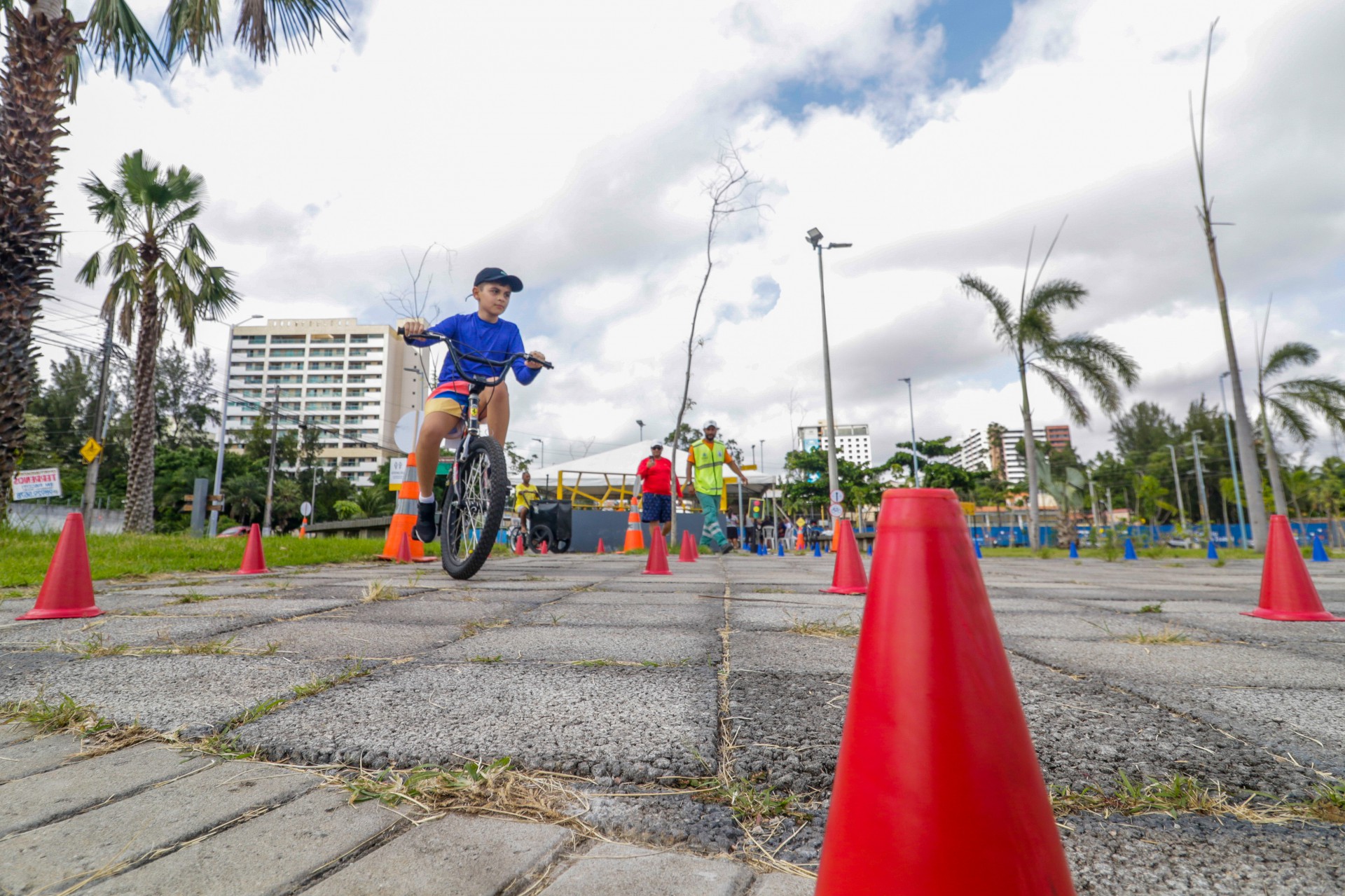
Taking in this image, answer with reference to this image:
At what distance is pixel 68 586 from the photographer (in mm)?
3080

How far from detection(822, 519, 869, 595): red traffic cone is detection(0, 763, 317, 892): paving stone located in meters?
3.84

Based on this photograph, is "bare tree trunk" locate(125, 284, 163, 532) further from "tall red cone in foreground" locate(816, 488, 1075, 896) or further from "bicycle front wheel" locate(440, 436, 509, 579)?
"tall red cone in foreground" locate(816, 488, 1075, 896)

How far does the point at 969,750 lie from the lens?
791 millimetres

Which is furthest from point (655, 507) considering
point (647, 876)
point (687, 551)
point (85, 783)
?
point (647, 876)

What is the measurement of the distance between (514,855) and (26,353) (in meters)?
9.91

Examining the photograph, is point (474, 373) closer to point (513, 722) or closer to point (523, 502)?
point (513, 722)

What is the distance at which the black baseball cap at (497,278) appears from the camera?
4.95m

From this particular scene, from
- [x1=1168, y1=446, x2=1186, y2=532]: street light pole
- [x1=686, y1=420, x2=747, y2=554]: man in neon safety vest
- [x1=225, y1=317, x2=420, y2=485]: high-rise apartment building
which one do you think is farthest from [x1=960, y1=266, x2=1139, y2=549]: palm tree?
[x1=225, y1=317, x2=420, y2=485]: high-rise apartment building

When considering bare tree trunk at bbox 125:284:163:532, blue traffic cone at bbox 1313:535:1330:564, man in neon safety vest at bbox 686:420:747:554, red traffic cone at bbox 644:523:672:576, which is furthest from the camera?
bare tree trunk at bbox 125:284:163:532

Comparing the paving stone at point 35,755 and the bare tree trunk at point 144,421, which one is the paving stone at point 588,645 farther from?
the bare tree trunk at point 144,421

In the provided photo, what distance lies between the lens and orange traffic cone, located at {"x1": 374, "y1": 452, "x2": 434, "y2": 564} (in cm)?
680

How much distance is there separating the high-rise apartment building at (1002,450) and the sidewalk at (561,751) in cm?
4709

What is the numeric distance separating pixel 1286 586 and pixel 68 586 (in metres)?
6.10

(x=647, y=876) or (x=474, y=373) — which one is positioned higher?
(x=474, y=373)
